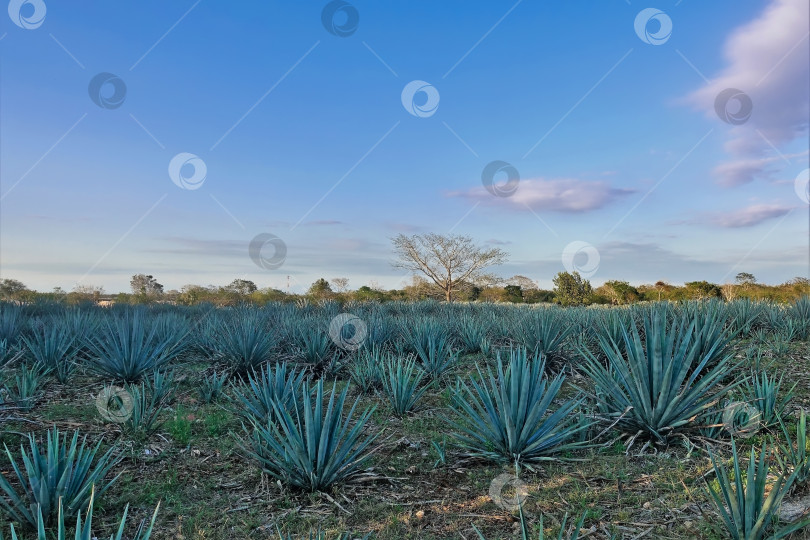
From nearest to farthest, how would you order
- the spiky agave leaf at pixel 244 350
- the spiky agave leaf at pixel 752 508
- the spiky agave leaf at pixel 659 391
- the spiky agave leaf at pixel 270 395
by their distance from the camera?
the spiky agave leaf at pixel 752 508, the spiky agave leaf at pixel 659 391, the spiky agave leaf at pixel 270 395, the spiky agave leaf at pixel 244 350

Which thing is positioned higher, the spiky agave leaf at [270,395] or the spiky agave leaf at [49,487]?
the spiky agave leaf at [270,395]

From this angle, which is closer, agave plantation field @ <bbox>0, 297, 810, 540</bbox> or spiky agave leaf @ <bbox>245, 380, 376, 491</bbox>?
agave plantation field @ <bbox>0, 297, 810, 540</bbox>

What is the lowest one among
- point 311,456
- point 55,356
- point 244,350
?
point 311,456

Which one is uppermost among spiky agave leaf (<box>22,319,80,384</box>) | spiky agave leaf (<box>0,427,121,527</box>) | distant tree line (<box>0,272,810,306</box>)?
distant tree line (<box>0,272,810,306</box>)

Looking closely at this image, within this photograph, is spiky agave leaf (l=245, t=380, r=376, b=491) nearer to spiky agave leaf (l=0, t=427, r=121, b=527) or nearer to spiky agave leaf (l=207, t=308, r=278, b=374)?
spiky agave leaf (l=0, t=427, r=121, b=527)

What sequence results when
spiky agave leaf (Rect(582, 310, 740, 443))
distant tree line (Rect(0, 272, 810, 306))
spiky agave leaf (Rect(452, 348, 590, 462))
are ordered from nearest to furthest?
spiky agave leaf (Rect(452, 348, 590, 462)) < spiky agave leaf (Rect(582, 310, 740, 443)) < distant tree line (Rect(0, 272, 810, 306))

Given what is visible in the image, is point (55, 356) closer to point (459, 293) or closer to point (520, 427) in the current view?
point (520, 427)

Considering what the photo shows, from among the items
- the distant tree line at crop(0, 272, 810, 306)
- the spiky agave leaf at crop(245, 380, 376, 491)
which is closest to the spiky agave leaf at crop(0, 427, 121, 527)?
the spiky agave leaf at crop(245, 380, 376, 491)

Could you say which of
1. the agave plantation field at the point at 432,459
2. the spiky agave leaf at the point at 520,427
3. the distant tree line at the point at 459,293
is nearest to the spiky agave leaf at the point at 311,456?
the agave plantation field at the point at 432,459

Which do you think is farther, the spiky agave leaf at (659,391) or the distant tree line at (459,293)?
the distant tree line at (459,293)

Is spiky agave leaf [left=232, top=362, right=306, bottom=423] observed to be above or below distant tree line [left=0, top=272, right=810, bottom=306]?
below

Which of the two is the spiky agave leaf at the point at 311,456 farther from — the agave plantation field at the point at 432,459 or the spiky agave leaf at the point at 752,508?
the spiky agave leaf at the point at 752,508

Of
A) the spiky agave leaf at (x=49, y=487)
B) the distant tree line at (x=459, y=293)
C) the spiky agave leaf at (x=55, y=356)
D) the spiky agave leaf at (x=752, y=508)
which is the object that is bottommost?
the spiky agave leaf at (x=49, y=487)

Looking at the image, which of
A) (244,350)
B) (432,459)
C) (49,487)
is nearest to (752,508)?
(432,459)
